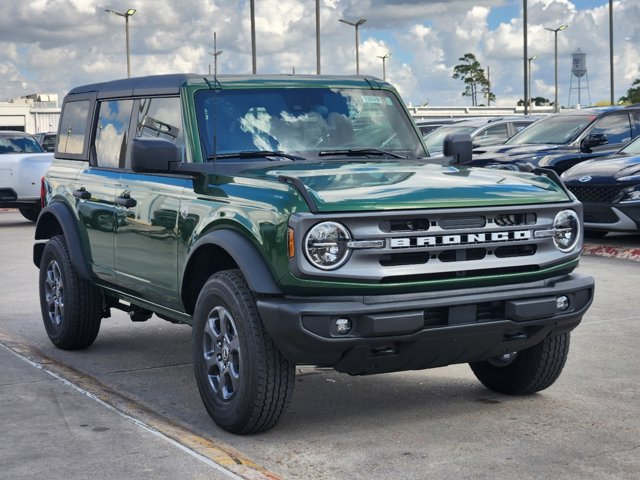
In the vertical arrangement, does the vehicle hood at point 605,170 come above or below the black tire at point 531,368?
above

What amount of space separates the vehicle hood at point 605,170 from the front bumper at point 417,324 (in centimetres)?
831

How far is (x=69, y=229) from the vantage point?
7668 mm

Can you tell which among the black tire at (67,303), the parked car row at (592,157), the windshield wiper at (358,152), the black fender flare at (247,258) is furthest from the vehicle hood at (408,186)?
the parked car row at (592,157)

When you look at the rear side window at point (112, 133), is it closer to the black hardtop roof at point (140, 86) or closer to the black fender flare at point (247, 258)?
the black hardtop roof at point (140, 86)

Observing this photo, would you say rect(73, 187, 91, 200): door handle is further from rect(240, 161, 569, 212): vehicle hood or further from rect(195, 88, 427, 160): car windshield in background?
rect(240, 161, 569, 212): vehicle hood

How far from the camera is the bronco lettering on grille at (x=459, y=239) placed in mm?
5172

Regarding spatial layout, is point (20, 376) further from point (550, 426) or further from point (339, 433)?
point (550, 426)

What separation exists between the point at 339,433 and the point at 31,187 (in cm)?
1468

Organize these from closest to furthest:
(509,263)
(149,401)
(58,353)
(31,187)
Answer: (509,263) → (149,401) → (58,353) → (31,187)

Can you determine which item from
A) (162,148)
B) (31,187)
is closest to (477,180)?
(162,148)

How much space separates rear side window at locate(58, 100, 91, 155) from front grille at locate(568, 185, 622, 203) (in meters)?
7.42

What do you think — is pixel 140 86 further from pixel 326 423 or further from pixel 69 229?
pixel 326 423

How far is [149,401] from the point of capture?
639cm

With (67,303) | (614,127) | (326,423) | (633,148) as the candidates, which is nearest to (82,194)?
(67,303)
